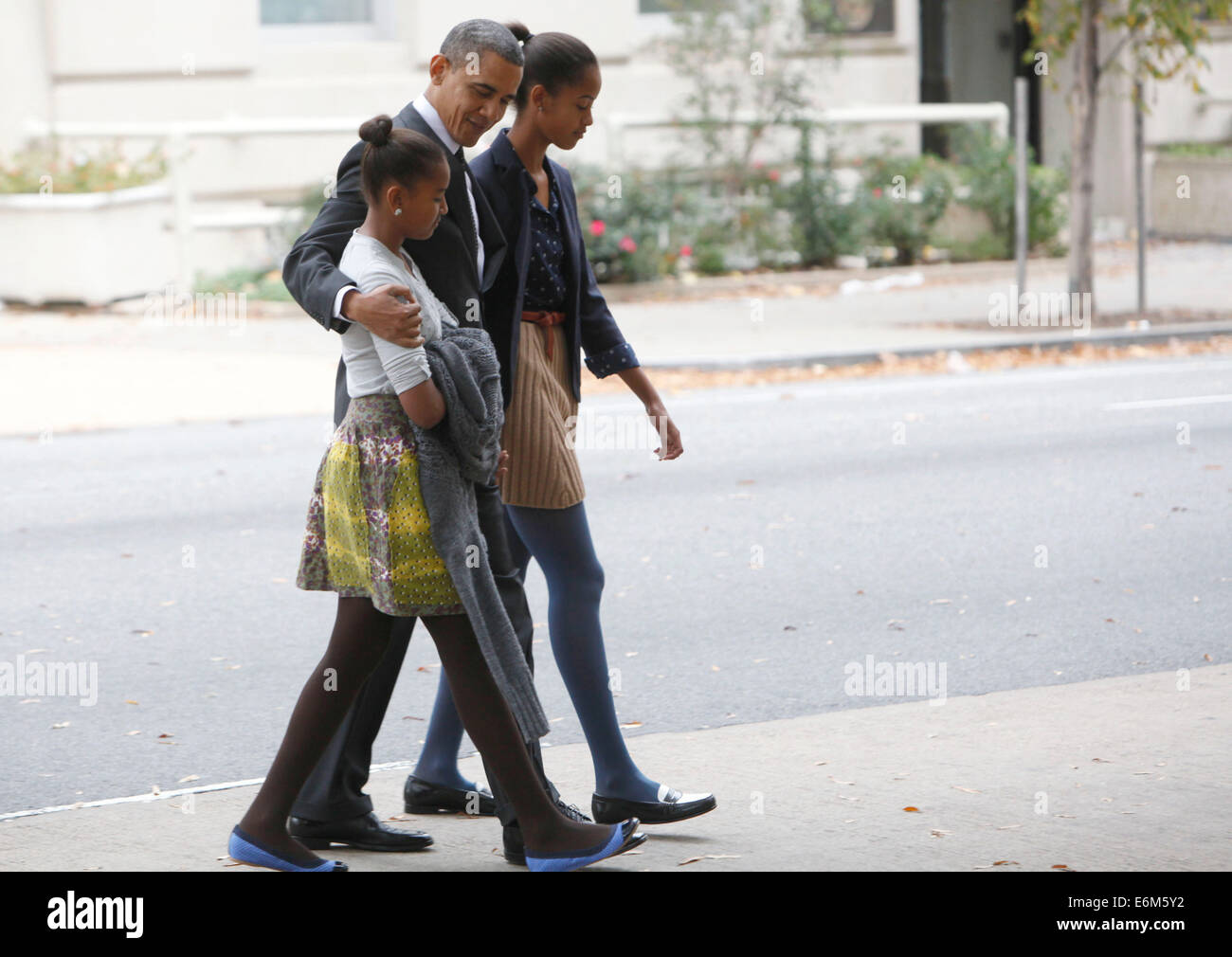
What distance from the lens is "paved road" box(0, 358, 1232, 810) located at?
5.88 m

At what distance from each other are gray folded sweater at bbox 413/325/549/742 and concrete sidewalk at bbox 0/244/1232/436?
8290mm

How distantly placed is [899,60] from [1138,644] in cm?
1878

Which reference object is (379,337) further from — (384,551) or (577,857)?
(577,857)

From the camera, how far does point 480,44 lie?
418 cm

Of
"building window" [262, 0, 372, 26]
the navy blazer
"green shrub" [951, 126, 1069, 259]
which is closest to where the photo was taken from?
the navy blazer

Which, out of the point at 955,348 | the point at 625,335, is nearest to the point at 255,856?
the point at 955,348

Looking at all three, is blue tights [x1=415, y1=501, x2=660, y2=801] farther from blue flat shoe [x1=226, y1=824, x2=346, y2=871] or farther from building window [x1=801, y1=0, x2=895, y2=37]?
building window [x1=801, y1=0, x2=895, y2=37]

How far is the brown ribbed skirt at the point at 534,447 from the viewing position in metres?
4.48

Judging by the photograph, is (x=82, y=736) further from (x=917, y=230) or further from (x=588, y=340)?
(x=917, y=230)

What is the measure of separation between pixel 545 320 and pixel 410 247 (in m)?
0.56

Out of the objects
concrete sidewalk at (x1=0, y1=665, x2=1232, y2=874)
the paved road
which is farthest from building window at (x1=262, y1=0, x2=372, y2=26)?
concrete sidewalk at (x1=0, y1=665, x2=1232, y2=874)

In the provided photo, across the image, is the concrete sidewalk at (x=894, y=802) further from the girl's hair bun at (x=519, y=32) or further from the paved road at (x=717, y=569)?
the girl's hair bun at (x=519, y=32)

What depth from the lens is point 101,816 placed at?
186 inches

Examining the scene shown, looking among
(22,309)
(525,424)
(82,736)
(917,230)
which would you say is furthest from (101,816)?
(917,230)
